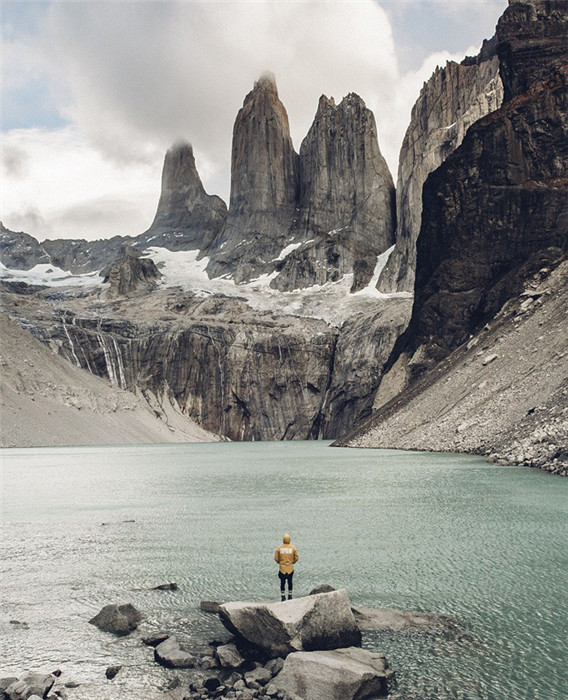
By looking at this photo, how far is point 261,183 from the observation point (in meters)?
140

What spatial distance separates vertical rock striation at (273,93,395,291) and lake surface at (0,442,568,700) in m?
97.9

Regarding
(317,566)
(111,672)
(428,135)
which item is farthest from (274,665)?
(428,135)

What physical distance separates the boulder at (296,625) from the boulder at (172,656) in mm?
721

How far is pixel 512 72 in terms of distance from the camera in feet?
217

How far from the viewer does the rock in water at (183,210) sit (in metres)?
162

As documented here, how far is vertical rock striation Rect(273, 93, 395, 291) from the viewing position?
124m

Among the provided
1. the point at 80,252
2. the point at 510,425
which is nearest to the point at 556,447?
the point at 510,425

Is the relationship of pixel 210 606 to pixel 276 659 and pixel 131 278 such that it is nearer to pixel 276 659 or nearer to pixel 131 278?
pixel 276 659

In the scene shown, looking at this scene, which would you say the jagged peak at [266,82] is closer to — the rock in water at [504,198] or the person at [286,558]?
the rock in water at [504,198]

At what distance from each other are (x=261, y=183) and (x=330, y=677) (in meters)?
138

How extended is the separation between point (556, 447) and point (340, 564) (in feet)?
60.5

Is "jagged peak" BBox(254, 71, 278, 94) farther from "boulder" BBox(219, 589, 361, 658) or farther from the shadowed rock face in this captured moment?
"boulder" BBox(219, 589, 361, 658)

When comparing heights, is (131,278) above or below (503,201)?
above

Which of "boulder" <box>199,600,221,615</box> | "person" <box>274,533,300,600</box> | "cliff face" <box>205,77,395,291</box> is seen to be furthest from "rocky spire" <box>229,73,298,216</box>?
"person" <box>274,533,300,600</box>
